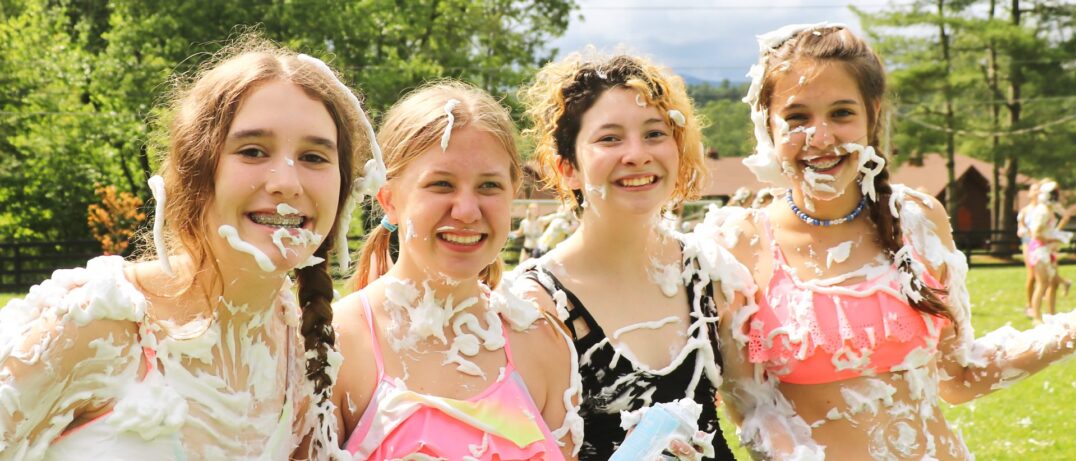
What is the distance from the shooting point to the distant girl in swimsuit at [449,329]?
2.13 metres

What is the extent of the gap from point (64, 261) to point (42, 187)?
204 inches

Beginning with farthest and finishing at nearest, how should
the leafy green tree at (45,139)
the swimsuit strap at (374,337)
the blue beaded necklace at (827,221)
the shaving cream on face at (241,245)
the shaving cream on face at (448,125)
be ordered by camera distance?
the leafy green tree at (45,139)
the blue beaded necklace at (827,221)
the shaving cream on face at (448,125)
the swimsuit strap at (374,337)
the shaving cream on face at (241,245)

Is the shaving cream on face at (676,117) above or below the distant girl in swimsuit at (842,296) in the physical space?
above

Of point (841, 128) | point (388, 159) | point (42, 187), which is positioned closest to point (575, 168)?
point (388, 159)

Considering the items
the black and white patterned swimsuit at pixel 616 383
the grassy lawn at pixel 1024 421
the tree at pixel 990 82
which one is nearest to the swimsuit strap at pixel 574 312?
the black and white patterned swimsuit at pixel 616 383

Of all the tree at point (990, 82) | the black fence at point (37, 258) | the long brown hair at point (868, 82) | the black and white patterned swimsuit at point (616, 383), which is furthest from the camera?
the tree at point (990, 82)

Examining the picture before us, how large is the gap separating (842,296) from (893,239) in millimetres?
254

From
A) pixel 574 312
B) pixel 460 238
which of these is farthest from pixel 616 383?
pixel 460 238

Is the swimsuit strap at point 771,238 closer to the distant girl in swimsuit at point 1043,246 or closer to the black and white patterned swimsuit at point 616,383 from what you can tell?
the black and white patterned swimsuit at point 616,383

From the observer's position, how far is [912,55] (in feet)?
99.3

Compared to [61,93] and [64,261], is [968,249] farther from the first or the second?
[61,93]

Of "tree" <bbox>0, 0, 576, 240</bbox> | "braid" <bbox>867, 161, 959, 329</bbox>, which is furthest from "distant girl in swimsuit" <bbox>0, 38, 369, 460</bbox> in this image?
"tree" <bbox>0, 0, 576, 240</bbox>

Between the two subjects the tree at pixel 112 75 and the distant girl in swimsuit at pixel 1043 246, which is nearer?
the distant girl in swimsuit at pixel 1043 246

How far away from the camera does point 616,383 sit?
97.1 inches
